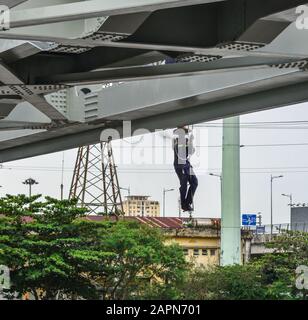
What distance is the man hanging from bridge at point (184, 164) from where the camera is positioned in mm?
24516

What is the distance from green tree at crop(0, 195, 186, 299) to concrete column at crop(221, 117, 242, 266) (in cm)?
662

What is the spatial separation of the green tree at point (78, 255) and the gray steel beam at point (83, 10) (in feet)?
75.1

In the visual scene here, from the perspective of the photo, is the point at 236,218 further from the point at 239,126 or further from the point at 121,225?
the point at 121,225

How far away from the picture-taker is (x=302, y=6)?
11492 millimetres

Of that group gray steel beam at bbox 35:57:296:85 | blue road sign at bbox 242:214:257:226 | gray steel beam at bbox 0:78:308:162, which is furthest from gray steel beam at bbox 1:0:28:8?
blue road sign at bbox 242:214:257:226

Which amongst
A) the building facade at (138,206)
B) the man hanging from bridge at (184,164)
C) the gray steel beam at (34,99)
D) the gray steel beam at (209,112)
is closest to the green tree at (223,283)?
the man hanging from bridge at (184,164)

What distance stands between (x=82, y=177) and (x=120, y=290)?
31286mm

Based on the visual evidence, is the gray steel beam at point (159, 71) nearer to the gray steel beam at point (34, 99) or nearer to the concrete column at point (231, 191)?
the gray steel beam at point (34, 99)

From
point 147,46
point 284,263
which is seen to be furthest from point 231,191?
point 147,46

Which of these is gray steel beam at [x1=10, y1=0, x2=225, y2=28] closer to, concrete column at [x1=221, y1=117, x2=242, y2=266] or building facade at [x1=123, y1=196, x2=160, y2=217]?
concrete column at [x1=221, y1=117, x2=242, y2=266]

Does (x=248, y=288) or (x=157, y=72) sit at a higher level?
(x=157, y=72)

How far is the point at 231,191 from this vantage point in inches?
1732

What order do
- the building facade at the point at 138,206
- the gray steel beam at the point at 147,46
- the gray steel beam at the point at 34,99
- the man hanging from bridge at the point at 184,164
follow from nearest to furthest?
the gray steel beam at the point at 147,46 < the gray steel beam at the point at 34,99 < the man hanging from bridge at the point at 184,164 < the building facade at the point at 138,206
